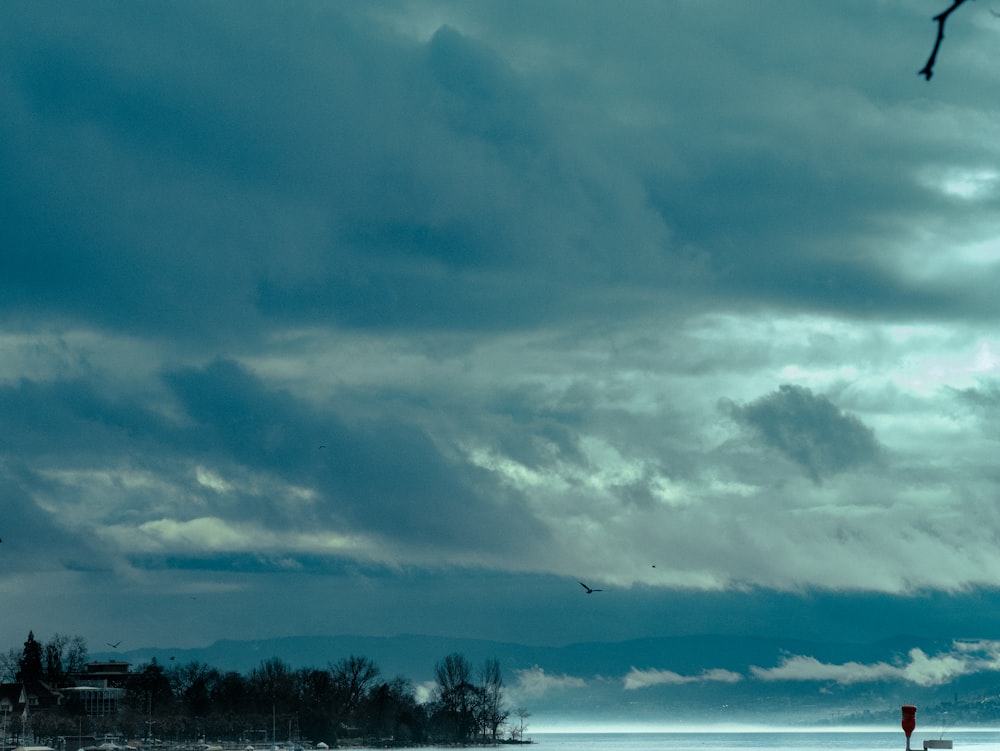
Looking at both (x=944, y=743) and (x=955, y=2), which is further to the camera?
(x=944, y=743)

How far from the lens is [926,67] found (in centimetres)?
796

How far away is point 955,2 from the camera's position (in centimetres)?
802

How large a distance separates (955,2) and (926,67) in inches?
16.7

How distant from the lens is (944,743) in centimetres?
3203

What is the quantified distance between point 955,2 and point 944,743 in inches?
1069

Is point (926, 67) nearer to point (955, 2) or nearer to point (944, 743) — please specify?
point (955, 2)

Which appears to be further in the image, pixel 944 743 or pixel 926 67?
pixel 944 743

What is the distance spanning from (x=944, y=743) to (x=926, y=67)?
89.0 feet

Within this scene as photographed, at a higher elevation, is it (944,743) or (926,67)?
(926,67)

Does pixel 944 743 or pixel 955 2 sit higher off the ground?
pixel 955 2

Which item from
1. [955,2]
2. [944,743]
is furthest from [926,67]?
[944,743]
